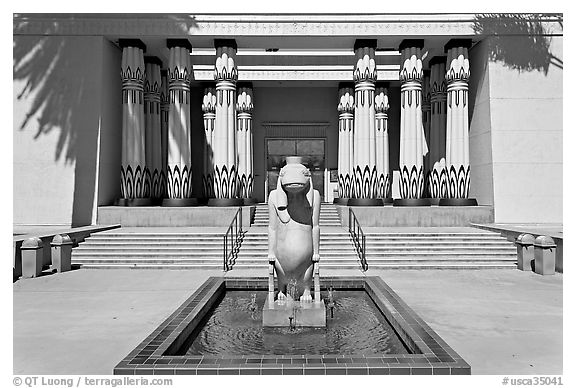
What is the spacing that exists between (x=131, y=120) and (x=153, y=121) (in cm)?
247

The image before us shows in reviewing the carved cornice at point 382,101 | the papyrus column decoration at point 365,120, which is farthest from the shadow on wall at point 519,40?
the carved cornice at point 382,101

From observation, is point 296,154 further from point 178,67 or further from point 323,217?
point 178,67

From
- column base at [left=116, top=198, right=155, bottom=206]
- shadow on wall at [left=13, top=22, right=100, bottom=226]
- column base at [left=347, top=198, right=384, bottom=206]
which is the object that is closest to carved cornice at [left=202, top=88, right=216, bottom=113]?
shadow on wall at [left=13, top=22, right=100, bottom=226]

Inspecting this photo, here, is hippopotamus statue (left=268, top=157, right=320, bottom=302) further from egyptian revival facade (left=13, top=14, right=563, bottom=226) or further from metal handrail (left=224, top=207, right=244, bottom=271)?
egyptian revival facade (left=13, top=14, right=563, bottom=226)

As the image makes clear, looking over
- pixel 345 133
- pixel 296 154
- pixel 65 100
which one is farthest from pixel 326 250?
pixel 296 154

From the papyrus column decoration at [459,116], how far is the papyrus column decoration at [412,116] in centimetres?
123

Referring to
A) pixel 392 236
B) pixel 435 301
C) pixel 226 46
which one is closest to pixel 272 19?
A: pixel 226 46

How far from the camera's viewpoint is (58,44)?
1608 cm

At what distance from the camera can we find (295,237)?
6602mm

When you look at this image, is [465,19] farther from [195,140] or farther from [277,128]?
[195,140]

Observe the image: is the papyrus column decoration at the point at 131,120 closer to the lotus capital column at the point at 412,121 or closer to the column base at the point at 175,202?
the column base at the point at 175,202

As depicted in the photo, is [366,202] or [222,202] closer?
[366,202]

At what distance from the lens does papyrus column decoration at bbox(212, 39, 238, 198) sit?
1673 cm

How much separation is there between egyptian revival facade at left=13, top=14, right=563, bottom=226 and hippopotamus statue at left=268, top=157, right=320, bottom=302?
10418mm
